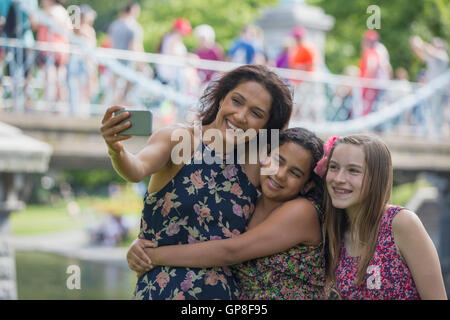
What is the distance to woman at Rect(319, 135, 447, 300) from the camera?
2.60 m

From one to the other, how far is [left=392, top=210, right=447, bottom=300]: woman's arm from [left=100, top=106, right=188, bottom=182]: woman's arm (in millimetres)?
914

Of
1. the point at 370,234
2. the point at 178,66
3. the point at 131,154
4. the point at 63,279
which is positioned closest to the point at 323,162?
the point at 370,234

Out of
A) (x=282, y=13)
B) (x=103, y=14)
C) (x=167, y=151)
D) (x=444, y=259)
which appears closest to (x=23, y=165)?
(x=167, y=151)

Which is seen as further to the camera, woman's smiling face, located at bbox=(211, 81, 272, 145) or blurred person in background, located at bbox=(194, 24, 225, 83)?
blurred person in background, located at bbox=(194, 24, 225, 83)

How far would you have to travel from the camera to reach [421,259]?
2.58 m

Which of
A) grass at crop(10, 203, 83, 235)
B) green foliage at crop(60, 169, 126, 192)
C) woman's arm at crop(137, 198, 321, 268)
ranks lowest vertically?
grass at crop(10, 203, 83, 235)

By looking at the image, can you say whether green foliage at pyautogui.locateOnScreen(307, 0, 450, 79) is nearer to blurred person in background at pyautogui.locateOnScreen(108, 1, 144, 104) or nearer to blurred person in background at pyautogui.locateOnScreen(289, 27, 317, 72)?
blurred person in background at pyautogui.locateOnScreen(289, 27, 317, 72)

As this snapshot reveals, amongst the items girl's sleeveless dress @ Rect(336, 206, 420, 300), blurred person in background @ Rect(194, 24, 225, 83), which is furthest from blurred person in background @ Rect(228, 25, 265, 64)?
girl's sleeveless dress @ Rect(336, 206, 420, 300)

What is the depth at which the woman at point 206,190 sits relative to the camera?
9.12 feet

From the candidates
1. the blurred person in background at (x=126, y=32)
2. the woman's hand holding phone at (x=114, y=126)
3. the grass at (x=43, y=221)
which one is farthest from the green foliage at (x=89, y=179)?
the woman's hand holding phone at (x=114, y=126)

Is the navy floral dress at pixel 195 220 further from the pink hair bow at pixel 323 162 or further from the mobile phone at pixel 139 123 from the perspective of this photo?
the mobile phone at pixel 139 123
